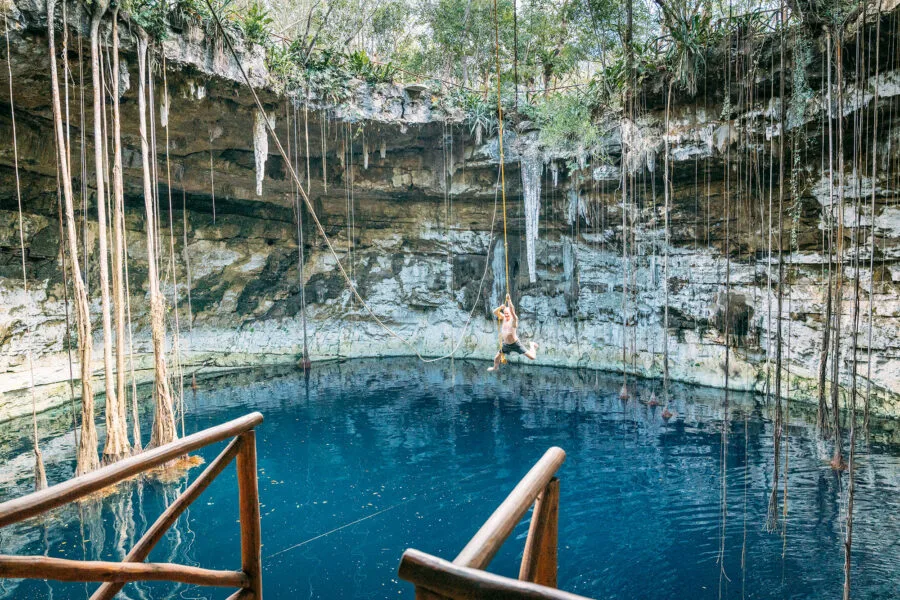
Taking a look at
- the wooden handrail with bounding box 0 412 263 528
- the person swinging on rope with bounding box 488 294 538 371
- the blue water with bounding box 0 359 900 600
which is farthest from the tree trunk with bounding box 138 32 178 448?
the wooden handrail with bounding box 0 412 263 528

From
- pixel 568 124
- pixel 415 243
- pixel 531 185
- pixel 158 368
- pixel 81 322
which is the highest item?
pixel 568 124

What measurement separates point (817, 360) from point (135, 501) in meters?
10.1

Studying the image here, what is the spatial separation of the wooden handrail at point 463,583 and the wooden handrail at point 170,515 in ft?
2.91

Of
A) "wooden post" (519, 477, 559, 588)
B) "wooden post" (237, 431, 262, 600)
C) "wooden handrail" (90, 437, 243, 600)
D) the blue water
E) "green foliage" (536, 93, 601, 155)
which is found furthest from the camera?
"green foliage" (536, 93, 601, 155)

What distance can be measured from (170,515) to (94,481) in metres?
0.46

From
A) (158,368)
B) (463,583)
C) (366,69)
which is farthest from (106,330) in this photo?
(366,69)

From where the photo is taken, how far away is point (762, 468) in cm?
653

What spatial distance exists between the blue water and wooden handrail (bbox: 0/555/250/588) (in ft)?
10.8

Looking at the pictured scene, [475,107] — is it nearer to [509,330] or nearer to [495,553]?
[509,330]

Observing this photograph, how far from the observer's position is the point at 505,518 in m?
1.05

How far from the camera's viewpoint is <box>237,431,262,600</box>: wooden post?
1.70m

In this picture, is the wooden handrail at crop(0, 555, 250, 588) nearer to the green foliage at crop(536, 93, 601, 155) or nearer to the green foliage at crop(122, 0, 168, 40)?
the green foliage at crop(122, 0, 168, 40)

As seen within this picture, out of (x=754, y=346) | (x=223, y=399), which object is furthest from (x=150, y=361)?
(x=754, y=346)

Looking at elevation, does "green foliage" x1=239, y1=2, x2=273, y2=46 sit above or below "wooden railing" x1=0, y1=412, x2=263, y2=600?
above
